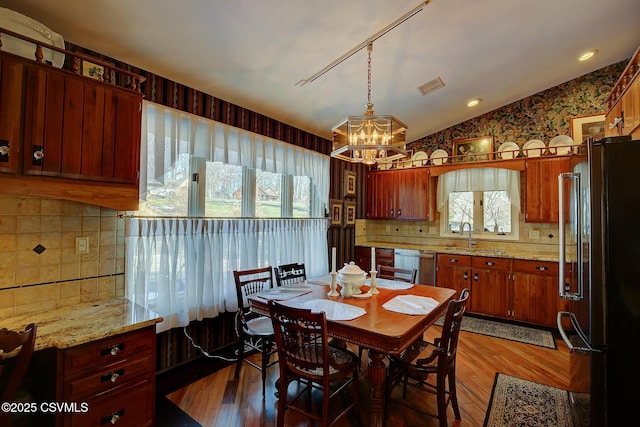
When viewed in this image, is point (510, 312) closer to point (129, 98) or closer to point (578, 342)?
point (578, 342)

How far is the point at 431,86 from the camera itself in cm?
341

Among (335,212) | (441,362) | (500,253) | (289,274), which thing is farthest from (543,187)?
(289,274)

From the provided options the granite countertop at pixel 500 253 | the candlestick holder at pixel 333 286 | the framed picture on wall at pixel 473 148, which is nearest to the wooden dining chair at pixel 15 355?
the candlestick holder at pixel 333 286

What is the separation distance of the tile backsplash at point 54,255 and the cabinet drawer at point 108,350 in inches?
25.0

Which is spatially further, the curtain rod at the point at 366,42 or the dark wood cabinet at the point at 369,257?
the dark wood cabinet at the point at 369,257

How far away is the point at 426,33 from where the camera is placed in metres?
2.55

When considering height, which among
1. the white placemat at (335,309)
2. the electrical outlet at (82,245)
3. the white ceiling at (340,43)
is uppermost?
the white ceiling at (340,43)

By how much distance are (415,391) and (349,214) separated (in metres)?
2.91

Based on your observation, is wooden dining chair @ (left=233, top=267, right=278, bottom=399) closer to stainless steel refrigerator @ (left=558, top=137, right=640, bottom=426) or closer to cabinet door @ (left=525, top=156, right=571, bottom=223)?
stainless steel refrigerator @ (left=558, top=137, right=640, bottom=426)

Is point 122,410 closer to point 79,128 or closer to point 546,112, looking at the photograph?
point 79,128

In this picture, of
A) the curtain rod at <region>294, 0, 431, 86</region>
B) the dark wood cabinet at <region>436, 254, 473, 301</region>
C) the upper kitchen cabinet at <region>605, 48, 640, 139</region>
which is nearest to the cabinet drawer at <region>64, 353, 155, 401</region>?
the curtain rod at <region>294, 0, 431, 86</region>

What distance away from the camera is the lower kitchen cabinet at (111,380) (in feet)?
4.69

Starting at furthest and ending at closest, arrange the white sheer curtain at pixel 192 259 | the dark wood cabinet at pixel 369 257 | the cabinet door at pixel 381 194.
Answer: the cabinet door at pixel 381 194 < the dark wood cabinet at pixel 369 257 < the white sheer curtain at pixel 192 259

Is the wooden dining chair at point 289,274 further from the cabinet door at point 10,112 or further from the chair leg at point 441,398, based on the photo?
the cabinet door at point 10,112
